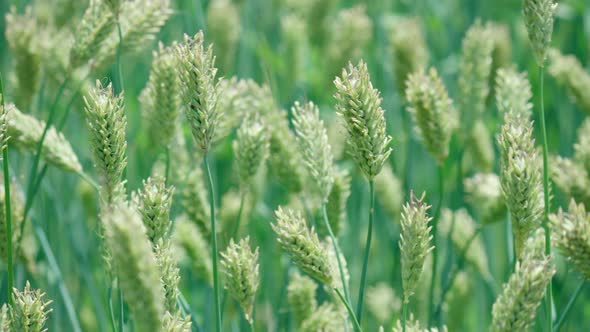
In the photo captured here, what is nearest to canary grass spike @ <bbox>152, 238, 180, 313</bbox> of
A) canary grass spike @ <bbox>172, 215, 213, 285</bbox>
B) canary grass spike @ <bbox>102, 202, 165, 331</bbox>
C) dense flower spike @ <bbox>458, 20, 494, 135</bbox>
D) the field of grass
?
the field of grass

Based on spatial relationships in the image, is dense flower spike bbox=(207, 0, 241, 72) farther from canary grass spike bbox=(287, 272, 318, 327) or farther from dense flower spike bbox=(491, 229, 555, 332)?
dense flower spike bbox=(491, 229, 555, 332)

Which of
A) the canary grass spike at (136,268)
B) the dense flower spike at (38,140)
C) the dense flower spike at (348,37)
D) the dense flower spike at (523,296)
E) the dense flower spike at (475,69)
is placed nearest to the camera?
the canary grass spike at (136,268)

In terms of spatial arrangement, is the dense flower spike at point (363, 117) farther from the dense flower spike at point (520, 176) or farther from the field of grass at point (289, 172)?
the dense flower spike at point (520, 176)

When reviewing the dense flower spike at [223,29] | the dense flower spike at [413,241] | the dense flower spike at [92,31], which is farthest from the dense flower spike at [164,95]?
the dense flower spike at [223,29]

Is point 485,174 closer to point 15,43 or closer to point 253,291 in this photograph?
point 253,291

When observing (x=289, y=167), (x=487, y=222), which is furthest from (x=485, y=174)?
(x=289, y=167)

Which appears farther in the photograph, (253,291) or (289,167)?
(289,167)
